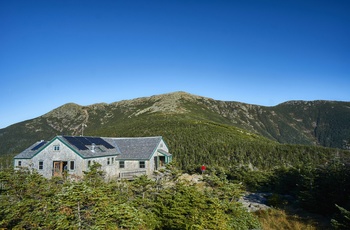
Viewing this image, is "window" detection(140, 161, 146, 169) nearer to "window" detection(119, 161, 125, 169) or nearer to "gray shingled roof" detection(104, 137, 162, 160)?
"gray shingled roof" detection(104, 137, 162, 160)

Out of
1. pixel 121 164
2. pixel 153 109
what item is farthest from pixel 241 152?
pixel 153 109

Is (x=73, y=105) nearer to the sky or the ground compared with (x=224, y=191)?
nearer to the sky

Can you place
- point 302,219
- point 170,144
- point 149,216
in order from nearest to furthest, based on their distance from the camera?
point 149,216 → point 302,219 → point 170,144

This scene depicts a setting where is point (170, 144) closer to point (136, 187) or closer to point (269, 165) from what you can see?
point (269, 165)

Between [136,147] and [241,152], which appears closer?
[136,147]

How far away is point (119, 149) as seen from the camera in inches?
1351

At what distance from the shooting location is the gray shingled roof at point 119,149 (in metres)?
28.8

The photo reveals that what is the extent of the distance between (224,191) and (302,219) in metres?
4.94

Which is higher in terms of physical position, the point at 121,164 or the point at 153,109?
the point at 153,109

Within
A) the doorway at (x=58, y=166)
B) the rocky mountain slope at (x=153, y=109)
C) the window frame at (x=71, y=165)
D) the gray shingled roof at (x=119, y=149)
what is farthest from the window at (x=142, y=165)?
the rocky mountain slope at (x=153, y=109)

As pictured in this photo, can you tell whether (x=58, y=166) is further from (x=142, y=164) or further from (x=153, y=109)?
(x=153, y=109)

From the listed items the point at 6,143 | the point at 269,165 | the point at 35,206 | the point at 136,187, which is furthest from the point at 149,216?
the point at 6,143

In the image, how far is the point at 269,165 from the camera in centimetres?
4500

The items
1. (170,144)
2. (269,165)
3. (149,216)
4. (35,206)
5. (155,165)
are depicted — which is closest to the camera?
(35,206)
